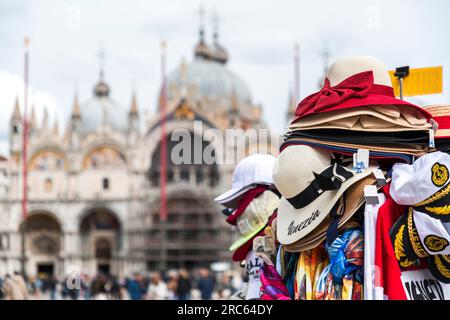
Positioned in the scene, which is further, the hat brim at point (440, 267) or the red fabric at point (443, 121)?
the red fabric at point (443, 121)

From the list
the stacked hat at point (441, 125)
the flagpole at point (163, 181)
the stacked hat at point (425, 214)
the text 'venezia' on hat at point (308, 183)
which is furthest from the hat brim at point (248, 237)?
the flagpole at point (163, 181)

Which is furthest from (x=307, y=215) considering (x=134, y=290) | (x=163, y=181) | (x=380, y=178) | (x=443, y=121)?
(x=163, y=181)

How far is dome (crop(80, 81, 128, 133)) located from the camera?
58.2 meters

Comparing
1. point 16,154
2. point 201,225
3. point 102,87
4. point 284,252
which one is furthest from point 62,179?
point 284,252

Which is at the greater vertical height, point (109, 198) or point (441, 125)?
point (109, 198)

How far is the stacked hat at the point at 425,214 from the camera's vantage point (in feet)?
10.5

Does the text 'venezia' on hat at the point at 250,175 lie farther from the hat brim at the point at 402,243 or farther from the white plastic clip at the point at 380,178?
the hat brim at the point at 402,243

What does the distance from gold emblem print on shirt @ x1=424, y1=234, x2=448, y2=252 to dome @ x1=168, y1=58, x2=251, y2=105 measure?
4928 centimetres

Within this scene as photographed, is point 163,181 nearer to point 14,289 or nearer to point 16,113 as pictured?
point 16,113

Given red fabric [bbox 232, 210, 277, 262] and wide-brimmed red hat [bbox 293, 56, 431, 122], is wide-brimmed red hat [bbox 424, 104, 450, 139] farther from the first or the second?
red fabric [bbox 232, 210, 277, 262]

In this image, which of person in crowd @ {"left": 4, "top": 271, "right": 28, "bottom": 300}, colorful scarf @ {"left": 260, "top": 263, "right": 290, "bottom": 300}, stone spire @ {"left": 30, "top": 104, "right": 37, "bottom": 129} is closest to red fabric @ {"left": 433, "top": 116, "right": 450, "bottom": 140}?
colorful scarf @ {"left": 260, "top": 263, "right": 290, "bottom": 300}

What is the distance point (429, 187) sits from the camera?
3219mm

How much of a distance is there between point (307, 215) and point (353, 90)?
569 millimetres

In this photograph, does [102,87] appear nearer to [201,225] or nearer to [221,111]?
[221,111]
